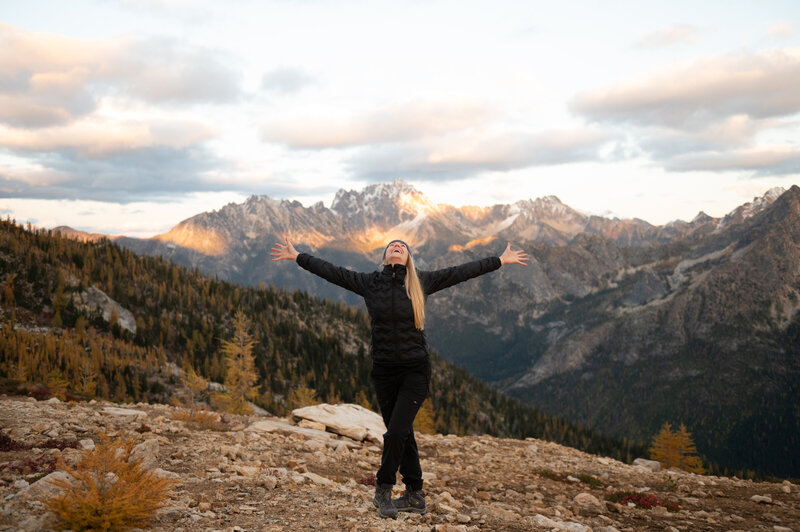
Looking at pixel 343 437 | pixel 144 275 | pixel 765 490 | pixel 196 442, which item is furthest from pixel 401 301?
pixel 144 275

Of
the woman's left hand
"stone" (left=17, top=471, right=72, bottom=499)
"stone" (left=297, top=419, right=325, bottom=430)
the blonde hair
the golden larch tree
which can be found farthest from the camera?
the golden larch tree

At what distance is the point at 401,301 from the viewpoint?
8.75 meters

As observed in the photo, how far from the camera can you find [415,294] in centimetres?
883

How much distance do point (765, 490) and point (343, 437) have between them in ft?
48.8

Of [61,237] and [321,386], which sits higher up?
[61,237]

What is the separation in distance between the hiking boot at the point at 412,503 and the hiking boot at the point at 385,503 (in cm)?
41

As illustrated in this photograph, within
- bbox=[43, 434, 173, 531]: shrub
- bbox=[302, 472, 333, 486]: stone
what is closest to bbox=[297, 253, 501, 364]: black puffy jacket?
bbox=[302, 472, 333, 486]: stone

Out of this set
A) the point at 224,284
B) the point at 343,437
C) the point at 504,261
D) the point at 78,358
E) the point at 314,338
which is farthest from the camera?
the point at 224,284

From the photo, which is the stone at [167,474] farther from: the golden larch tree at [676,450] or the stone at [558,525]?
the golden larch tree at [676,450]

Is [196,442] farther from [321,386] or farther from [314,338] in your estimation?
[314,338]

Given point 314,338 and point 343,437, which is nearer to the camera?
point 343,437

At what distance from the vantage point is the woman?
343 inches

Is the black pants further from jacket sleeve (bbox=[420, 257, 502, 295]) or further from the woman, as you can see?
jacket sleeve (bbox=[420, 257, 502, 295])

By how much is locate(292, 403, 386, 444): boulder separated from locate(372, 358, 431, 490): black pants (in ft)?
34.2
